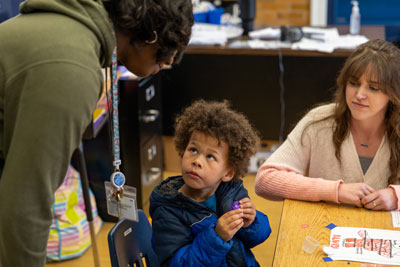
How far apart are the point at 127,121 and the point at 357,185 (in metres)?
1.54

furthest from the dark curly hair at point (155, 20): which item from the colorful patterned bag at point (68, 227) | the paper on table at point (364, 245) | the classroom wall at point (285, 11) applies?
the classroom wall at point (285, 11)

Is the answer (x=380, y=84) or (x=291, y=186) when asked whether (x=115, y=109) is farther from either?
(x=380, y=84)

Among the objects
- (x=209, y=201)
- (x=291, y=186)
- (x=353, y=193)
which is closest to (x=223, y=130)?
(x=209, y=201)

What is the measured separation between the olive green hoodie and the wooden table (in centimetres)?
62

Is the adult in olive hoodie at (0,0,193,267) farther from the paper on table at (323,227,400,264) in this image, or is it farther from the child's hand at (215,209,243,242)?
the paper on table at (323,227,400,264)

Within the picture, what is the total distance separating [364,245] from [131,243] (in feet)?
2.02

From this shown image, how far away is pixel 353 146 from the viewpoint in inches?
74.9

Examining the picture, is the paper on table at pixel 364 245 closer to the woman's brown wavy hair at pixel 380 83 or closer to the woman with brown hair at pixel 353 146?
the woman with brown hair at pixel 353 146

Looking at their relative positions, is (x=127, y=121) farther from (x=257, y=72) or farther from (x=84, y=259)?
(x=257, y=72)

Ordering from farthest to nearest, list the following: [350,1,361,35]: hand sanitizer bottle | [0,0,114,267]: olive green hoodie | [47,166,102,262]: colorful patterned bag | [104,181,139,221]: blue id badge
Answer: [350,1,361,35]: hand sanitizer bottle, [47,166,102,262]: colorful patterned bag, [104,181,139,221]: blue id badge, [0,0,114,267]: olive green hoodie

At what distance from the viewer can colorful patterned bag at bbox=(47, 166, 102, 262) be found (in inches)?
106

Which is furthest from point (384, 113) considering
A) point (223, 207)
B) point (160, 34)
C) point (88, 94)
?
A: point (88, 94)

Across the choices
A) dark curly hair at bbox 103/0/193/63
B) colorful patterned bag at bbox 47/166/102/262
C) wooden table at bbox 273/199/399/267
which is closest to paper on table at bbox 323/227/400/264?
wooden table at bbox 273/199/399/267

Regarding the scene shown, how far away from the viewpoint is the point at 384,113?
6.23 feet
